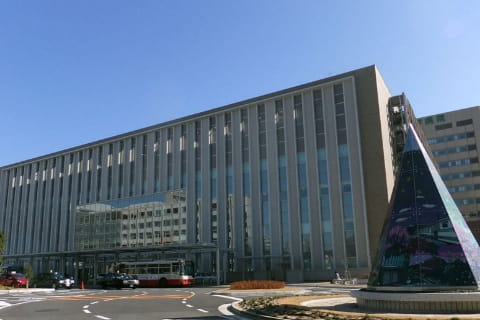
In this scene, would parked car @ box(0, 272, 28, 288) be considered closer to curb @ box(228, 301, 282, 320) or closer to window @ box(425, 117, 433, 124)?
curb @ box(228, 301, 282, 320)

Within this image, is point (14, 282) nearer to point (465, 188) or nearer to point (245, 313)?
point (245, 313)

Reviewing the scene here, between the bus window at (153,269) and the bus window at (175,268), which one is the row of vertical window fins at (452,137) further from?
the bus window at (153,269)

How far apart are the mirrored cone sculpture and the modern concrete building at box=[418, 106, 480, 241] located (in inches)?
3126

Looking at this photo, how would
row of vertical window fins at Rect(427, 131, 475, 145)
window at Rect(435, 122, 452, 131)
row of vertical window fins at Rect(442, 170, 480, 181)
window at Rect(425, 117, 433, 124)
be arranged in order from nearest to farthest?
row of vertical window fins at Rect(442, 170, 480, 181) → row of vertical window fins at Rect(427, 131, 475, 145) → window at Rect(435, 122, 452, 131) → window at Rect(425, 117, 433, 124)

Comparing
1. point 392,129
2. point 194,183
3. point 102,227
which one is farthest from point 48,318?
point 102,227

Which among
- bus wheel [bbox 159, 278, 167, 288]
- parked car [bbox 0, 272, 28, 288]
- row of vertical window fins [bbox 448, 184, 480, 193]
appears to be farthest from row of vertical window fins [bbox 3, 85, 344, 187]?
row of vertical window fins [bbox 448, 184, 480, 193]

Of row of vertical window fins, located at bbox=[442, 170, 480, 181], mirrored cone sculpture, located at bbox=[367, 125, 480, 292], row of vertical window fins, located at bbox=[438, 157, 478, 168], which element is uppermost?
row of vertical window fins, located at bbox=[438, 157, 478, 168]

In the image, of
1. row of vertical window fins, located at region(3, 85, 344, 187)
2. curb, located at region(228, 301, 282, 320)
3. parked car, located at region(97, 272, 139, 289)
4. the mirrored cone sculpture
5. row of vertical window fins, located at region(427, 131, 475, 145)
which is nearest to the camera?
curb, located at region(228, 301, 282, 320)

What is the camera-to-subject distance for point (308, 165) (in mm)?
47594

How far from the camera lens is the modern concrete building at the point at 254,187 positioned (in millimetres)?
44688

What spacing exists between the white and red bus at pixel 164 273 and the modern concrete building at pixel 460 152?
64478 millimetres

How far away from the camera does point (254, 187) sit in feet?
165

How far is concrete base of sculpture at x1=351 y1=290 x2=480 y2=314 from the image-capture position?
1226cm

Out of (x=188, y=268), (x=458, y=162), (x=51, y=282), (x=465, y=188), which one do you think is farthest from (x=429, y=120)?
(x=51, y=282)
